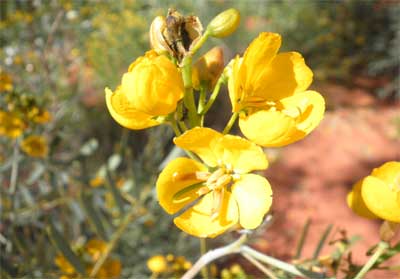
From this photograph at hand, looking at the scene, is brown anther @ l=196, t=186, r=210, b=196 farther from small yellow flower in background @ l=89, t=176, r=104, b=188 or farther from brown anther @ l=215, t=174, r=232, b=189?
small yellow flower in background @ l=89, t=176, r=104, b=188

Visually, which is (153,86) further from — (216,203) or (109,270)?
(109,270)

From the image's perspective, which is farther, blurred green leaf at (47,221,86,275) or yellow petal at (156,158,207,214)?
blurred green leaf at (47,221,86,275)

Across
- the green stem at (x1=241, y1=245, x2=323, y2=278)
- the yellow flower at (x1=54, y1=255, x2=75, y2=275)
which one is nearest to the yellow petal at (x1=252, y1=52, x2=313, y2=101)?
the green stem at (x1=241, y1=245, x2=323, y2=278)

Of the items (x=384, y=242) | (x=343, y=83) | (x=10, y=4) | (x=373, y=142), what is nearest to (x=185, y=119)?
(x=384, y=242)

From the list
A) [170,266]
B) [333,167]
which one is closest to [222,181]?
[170,266]

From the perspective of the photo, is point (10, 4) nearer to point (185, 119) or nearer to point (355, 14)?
point (185, 119)

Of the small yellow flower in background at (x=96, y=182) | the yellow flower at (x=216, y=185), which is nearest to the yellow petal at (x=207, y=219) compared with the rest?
the yellow flower at (x=216, y=185)
